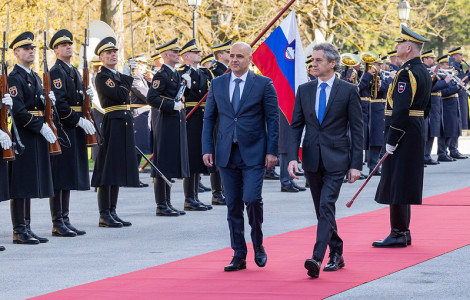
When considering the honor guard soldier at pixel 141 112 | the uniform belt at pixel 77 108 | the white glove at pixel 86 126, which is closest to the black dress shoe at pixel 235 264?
the white glove at pixel 86 126

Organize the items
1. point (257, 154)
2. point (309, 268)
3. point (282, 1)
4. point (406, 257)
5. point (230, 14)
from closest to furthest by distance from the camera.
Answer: point (309, 268)
point (257, 154)
point (406, 257)
point (230, 14)
point (282, 1)

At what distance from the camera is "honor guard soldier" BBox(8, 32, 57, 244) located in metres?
10.3

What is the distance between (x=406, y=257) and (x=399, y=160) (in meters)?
1.14

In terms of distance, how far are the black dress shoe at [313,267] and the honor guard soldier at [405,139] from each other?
6.11ft

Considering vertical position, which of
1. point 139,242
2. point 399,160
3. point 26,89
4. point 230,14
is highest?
point 230,14

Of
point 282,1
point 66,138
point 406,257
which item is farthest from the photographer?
point 282,1

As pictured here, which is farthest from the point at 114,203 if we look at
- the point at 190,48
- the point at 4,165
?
the point at 190,48

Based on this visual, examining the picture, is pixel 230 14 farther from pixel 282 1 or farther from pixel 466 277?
pixel 466 277

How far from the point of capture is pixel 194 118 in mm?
13711

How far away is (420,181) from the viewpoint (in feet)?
32.9

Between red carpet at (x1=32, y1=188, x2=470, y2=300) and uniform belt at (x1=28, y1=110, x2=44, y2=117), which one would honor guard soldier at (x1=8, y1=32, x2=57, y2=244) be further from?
red carpet at (x1=32, y1=188, x2=470, y2=300)

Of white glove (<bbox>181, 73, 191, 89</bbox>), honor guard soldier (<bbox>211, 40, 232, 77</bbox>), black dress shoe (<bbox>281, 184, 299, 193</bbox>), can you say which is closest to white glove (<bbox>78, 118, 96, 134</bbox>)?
white glove (<bbox>181, 73, 191, 89</bbox>)

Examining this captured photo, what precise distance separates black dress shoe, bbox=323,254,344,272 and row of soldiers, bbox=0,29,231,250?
3.21 m

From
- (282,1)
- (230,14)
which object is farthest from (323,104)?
(282,1)
